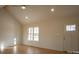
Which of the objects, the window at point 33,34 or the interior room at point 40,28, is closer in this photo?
the interior room at point 40,28

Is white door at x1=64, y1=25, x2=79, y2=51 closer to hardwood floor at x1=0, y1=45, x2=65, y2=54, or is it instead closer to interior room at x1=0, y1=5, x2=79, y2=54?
interior room at x1=0, y1=5, x2=79, y2=54

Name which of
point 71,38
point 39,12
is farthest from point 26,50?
point 71,38

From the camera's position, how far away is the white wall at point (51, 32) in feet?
7.78

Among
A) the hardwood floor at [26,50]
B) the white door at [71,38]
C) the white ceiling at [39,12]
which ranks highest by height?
the white ceiling at [39,12]

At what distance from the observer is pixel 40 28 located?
247 cm

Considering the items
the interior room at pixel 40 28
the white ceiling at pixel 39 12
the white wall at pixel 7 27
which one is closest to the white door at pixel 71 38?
the interior room at pixel 40 28

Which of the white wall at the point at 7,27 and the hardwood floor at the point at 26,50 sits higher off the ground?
the white wall at the point at 7,27

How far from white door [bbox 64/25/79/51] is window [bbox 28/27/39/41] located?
0.58 metres

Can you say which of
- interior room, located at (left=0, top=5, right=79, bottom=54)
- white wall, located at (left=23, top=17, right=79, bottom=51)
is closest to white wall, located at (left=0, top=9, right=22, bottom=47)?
interior room, located at (left=0, top=5, right=79, bottom=54)

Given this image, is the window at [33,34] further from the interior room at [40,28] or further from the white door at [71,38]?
the white door at [71,38]

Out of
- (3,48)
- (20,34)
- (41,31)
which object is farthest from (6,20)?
(41,31)
